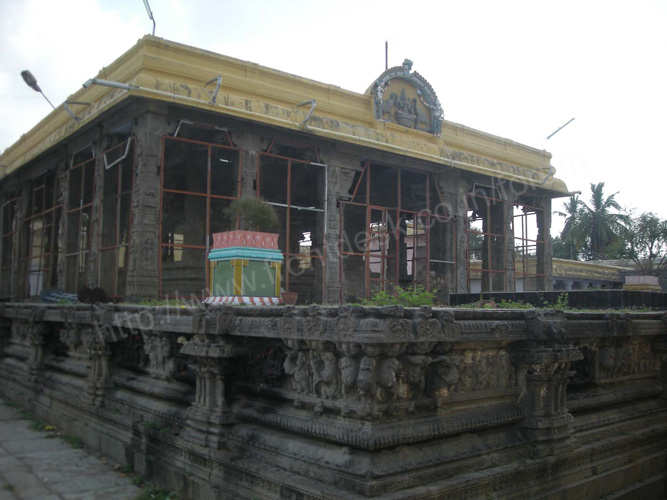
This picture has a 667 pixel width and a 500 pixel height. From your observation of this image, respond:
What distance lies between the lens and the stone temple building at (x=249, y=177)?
13789 mm

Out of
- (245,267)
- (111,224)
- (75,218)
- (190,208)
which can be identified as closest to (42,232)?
(75,218)

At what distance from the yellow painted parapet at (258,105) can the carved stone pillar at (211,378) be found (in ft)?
30.8

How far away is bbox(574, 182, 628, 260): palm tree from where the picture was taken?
44438mm

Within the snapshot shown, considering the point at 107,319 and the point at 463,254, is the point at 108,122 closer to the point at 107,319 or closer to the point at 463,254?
the point at 107,319

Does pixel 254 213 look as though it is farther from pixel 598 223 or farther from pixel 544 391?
pixel 598 223

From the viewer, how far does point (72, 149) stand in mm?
17422

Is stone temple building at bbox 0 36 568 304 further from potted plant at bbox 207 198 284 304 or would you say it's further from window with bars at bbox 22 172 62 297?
potted plant at bbox 207 198 284 304

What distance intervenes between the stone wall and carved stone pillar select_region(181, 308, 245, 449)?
0.04ft

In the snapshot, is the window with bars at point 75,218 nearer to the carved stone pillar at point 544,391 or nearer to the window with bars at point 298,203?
the window with bars at point 298,203

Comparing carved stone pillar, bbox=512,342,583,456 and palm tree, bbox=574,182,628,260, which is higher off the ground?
palm tree, bbox=574,182,628,260

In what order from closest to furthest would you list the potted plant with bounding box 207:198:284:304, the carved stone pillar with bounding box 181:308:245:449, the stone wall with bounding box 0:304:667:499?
the stone wall with bounding box 0:304:667:499 → the carved stone pillar with bounding box 181:308:245:449 → the potted plant with bounding box 207:198:284:304

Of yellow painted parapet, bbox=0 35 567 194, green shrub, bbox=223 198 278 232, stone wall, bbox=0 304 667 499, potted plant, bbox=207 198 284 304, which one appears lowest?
stone wall, bbox=0 304 667 499

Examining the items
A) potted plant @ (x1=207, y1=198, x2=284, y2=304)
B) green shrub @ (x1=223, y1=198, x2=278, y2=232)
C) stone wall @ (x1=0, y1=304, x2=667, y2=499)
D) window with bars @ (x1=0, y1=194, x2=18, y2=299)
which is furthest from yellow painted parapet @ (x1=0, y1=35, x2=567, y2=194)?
stone wall @ (x1=0, y1=304, x2=667, y2=499)

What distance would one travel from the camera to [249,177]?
15047mm
